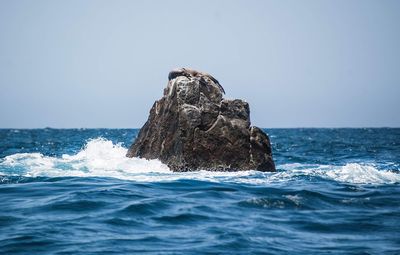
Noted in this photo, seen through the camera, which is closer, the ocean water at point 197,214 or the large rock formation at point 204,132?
the ocean water at point 197,214

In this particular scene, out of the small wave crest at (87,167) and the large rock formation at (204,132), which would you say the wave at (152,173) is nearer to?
the small wave crest at (87,167)

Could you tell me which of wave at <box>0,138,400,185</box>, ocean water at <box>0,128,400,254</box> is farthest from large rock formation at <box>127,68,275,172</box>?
ocean water at <box>0,128,400,254</box>

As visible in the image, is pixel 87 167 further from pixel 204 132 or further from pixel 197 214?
pixel 197 214

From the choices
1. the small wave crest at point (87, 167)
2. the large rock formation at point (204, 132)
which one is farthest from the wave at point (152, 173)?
the large rock formation at point (204, 132)

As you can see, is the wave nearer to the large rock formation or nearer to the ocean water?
the ocean water

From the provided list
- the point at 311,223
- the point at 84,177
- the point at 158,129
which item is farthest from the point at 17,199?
the point at 158,129

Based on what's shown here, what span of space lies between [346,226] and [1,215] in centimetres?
704

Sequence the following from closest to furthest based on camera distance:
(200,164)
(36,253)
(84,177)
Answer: (36,253)
(84,177)
(200,164)

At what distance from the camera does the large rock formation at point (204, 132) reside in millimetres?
17812

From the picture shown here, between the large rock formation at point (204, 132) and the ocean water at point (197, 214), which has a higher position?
the large rock formation at point (204, 132)

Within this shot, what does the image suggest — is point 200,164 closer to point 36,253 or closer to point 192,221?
point 192,221

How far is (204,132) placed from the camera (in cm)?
1794

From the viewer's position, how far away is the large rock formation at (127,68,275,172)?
58.4ft

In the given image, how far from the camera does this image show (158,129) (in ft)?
64.7
